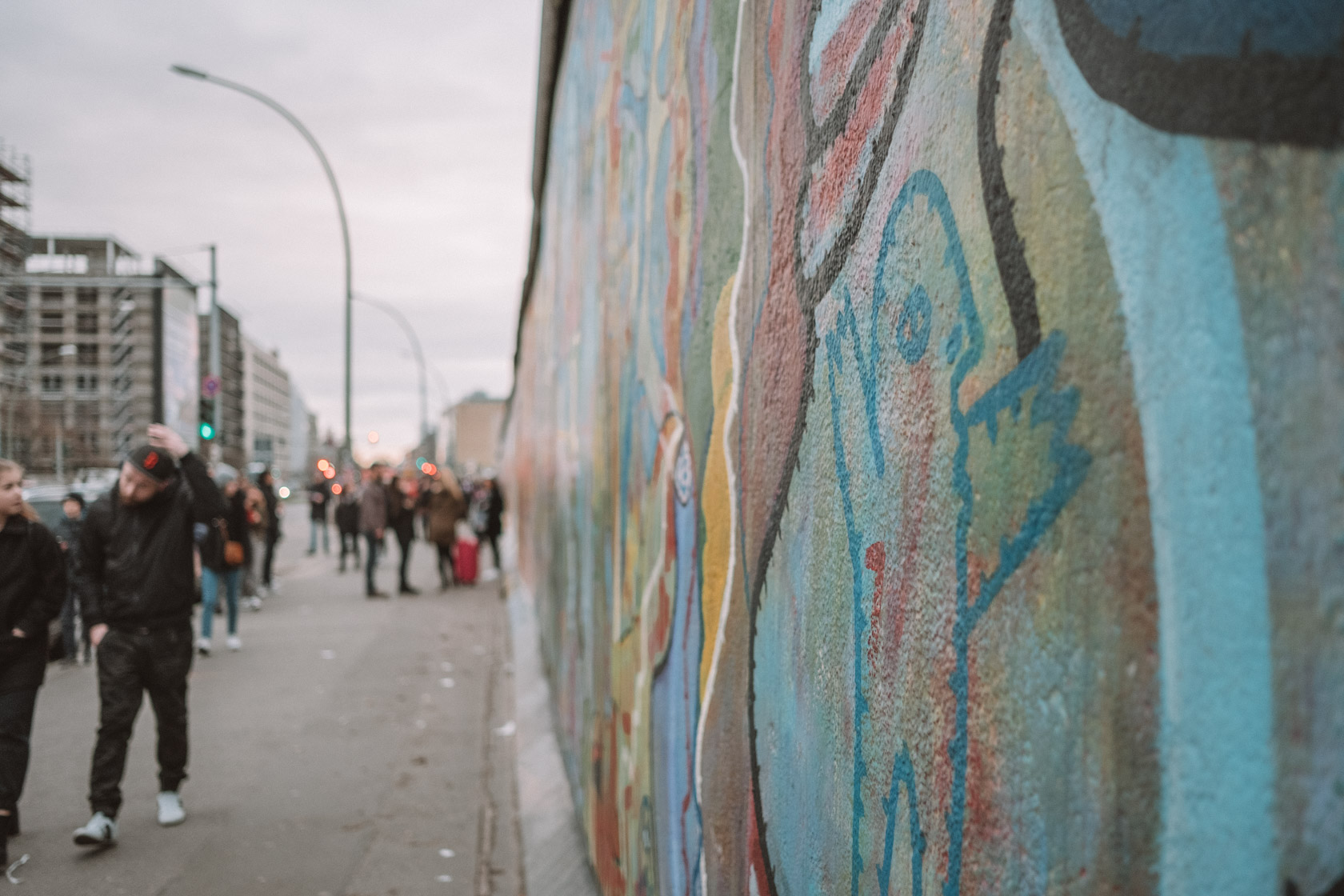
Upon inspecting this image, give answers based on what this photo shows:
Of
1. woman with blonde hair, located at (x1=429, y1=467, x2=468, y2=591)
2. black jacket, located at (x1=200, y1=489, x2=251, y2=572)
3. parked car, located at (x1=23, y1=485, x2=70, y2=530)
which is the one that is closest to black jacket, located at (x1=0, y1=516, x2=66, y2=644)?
black jacket, located at (x1=200, y1=489, x2=251, y2=572)

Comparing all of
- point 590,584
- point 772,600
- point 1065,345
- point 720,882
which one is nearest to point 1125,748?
point 1065,345

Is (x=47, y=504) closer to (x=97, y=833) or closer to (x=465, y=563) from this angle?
(x=465, y=563)

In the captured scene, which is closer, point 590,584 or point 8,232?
point 590,584

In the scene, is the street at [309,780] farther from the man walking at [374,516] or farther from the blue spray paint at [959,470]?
the blue spray paint at [959,470]

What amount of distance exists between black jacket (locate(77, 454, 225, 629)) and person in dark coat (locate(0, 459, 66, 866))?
0.20 meters

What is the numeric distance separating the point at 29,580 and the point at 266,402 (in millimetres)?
187631

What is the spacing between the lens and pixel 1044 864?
0.86 m

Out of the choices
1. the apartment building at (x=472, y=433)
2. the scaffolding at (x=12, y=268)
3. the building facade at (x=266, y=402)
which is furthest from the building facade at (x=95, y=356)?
the building facade at (x=266, y=402)

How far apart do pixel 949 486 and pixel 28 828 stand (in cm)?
600

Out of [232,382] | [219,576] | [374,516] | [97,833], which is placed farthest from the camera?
[232,382]

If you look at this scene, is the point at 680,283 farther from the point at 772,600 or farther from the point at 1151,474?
the point at 1151,474

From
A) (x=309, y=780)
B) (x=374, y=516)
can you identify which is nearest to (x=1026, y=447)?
(x=309, y=780)

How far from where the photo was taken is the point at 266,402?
177 meters

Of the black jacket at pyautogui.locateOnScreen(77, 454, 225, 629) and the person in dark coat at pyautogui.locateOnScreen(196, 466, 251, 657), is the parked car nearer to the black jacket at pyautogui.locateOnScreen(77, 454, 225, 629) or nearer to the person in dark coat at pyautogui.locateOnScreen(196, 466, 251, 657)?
the person in dark coat at pyautogui.locateOnScreen(196, 466, 251, 657)
